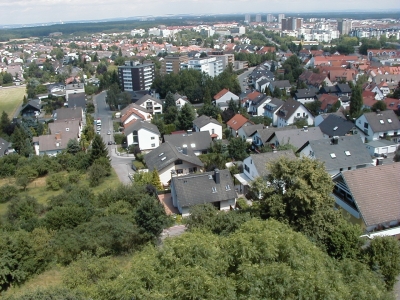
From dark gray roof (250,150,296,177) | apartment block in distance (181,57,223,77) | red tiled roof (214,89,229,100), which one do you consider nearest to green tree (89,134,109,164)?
dark gray roof (250,150,296,177)

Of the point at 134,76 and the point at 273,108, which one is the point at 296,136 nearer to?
the point at 273,108

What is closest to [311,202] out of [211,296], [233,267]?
[233,267]

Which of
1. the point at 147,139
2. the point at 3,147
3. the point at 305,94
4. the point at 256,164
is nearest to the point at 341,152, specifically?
the point at 256,164

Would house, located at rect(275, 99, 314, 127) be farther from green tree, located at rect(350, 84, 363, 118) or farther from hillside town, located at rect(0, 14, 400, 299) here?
green tree, located at rect(350, 84, 363, 118)

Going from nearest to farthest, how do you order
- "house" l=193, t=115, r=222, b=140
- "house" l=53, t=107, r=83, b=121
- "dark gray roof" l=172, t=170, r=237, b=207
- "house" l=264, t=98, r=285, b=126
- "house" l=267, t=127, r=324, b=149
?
"dark gray roof" l=172, t=170, r=237, b=207 → "house" l=267, t=127, r=324, b=149 → "house" l=193, t=115, r=222, b=140 → "house" l=264, t=98, r=285, b=126 → "house" l=53, t=107, r=83, b=121

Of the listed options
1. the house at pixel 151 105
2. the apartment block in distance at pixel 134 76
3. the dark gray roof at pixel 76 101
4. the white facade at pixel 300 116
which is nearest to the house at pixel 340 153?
the white facade at pixel 300 116

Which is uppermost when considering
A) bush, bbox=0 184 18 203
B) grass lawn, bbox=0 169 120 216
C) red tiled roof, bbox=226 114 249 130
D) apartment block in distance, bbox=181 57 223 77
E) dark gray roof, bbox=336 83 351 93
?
apartment block in distance, bbox=181 57 223 77

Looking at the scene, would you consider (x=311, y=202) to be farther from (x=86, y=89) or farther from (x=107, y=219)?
A: (x=86, y=89)
